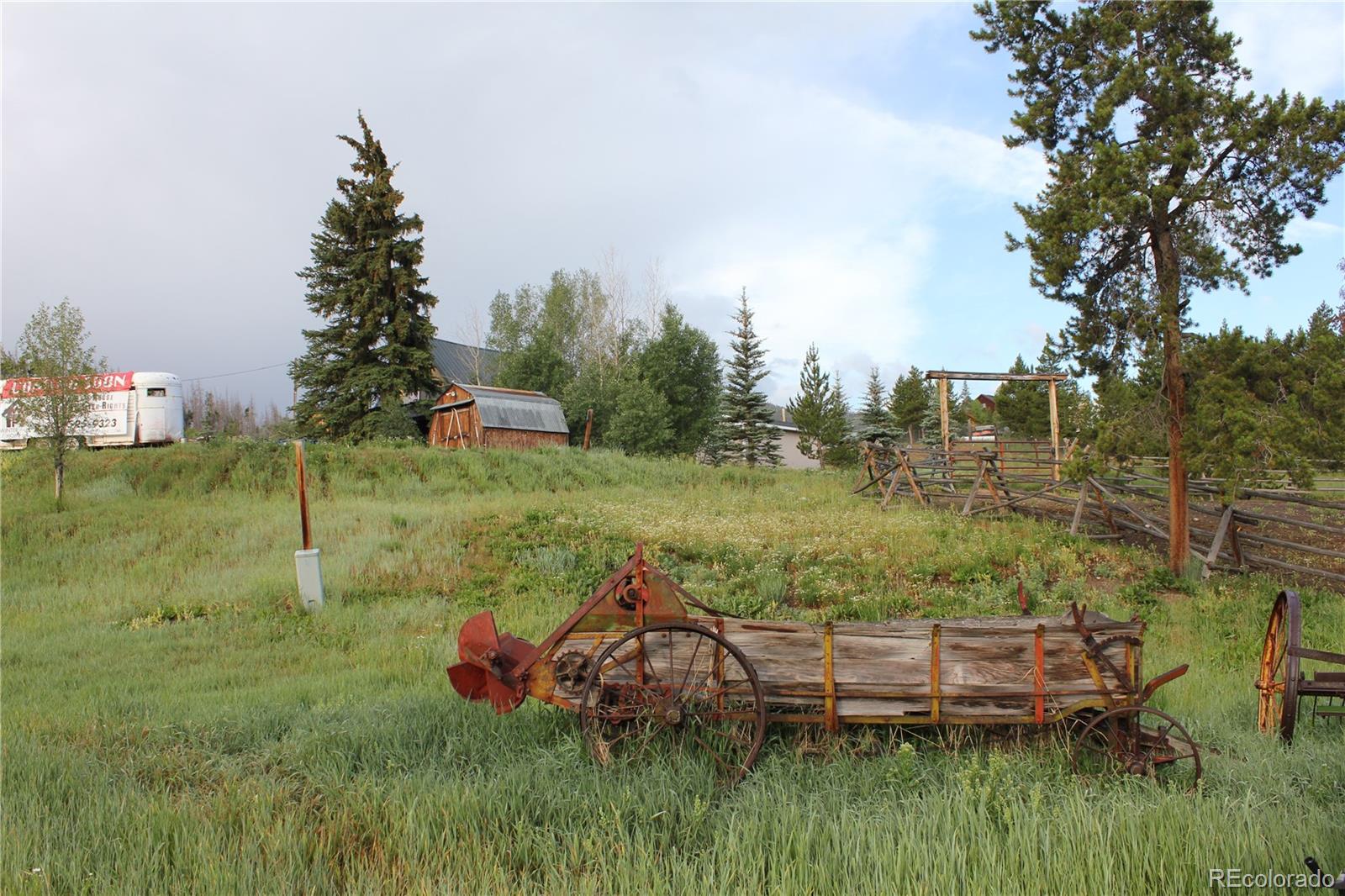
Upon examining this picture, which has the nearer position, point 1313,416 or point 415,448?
point 1313,416

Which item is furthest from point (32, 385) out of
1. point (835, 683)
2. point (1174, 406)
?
point (1174, 406)

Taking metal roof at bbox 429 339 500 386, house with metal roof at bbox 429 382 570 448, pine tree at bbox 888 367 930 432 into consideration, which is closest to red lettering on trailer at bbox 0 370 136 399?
house with metal roof at bbox 429 382 570 448

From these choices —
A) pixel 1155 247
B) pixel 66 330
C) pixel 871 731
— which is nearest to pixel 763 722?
pixel 871 731

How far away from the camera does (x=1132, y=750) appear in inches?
205

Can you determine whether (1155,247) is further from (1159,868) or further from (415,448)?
(415,448)

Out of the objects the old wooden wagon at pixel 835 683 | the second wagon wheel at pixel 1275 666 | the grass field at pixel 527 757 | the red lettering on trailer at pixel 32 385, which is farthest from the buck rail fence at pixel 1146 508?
the red lettering on trailer at pixel 32 385

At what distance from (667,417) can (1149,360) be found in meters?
27.3

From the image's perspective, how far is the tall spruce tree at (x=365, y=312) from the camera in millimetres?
33125

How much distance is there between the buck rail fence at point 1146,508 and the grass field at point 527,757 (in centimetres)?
95

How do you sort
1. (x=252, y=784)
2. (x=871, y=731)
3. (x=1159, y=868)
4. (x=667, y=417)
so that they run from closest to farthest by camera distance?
(x=1159, y=868), (x=252, y=784), (x=871, y=731), (x=667, y=417)

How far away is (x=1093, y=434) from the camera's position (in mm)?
14031

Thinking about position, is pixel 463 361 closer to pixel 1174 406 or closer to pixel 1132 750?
pixel 1174 406

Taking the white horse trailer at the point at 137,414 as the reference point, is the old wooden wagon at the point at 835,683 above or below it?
below

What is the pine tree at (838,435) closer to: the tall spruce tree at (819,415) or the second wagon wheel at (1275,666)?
the tall spruce tree at (819,415)
